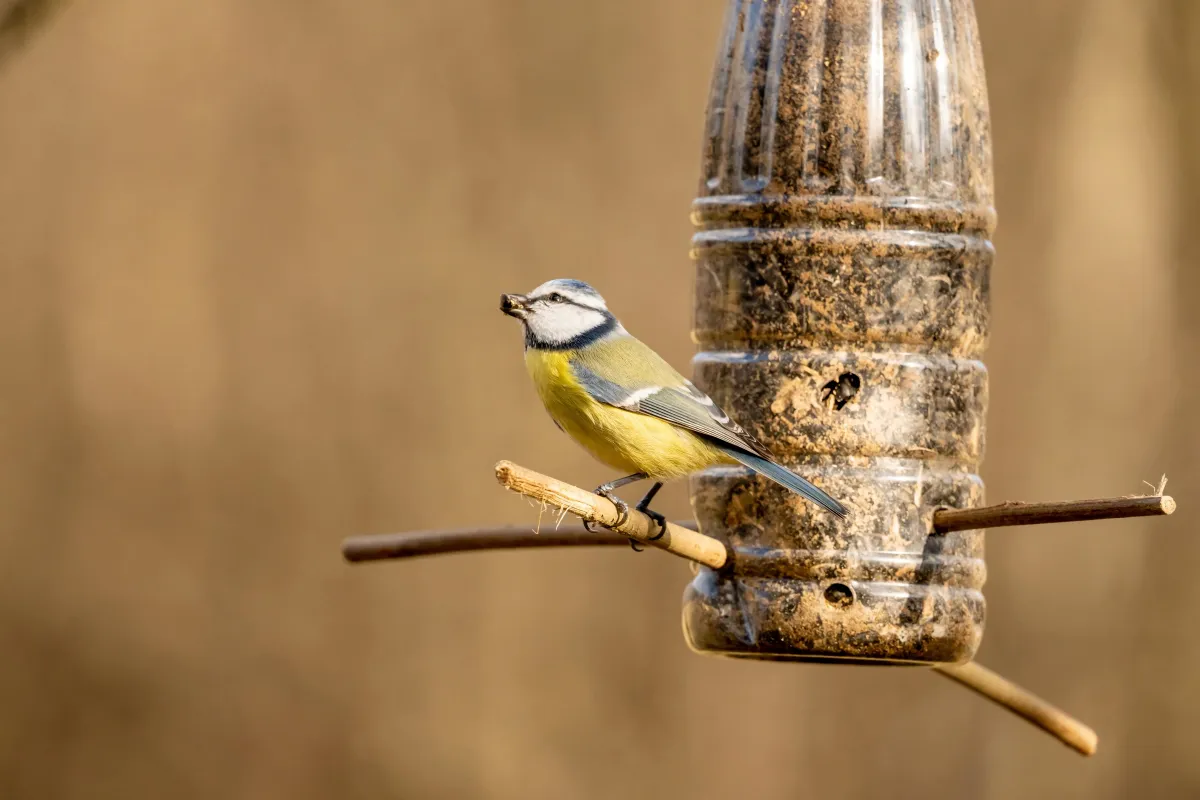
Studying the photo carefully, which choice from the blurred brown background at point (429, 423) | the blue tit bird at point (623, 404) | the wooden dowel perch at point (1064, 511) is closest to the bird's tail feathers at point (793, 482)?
the blue tit bird at point (623, 404)

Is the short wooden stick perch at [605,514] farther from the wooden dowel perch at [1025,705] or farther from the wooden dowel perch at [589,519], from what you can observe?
the wooden dowel perch at [1025,705]

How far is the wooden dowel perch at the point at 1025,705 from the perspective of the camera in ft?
11.9

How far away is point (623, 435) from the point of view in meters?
3.54

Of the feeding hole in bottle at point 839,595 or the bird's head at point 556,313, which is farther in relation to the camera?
the bird's head at point 556,313

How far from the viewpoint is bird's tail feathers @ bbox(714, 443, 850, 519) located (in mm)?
3328

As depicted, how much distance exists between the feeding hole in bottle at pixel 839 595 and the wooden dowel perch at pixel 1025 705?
1.04ft

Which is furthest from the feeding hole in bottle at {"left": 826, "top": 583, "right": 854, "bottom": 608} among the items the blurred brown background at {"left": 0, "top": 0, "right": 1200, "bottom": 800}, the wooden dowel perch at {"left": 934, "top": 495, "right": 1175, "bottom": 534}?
the blurred brown background at {"left": 0, "top": 0, "right": 1200, "bottom": 800}

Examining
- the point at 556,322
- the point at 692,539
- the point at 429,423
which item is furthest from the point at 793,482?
the point at 429,423

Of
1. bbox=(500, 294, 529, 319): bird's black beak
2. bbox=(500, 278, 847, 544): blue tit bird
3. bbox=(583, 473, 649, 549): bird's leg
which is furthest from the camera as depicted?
bbox=(500, 294, 529, 319): bird's black beak

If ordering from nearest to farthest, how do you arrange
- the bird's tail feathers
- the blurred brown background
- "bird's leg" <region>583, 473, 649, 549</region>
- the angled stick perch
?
the angled stick perch
"bird's leg" <region>583, 473, 649, 549</region>
the bird's tail feathers
the blurred brown background

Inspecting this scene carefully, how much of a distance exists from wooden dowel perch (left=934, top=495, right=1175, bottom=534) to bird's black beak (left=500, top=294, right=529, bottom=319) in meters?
1.09

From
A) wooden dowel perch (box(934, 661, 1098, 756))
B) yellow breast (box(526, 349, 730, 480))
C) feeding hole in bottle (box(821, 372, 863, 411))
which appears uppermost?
feeding hole in bottle (box(821, 372, 863, 411))

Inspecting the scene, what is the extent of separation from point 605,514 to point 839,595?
0.82 meters

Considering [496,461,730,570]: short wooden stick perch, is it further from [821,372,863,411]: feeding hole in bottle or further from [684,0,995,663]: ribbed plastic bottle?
[821,372,863,411]: feeding hole in bottle
